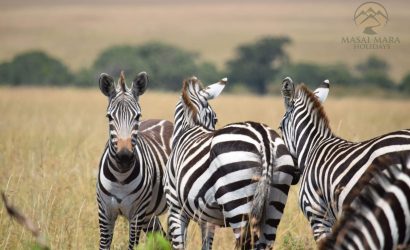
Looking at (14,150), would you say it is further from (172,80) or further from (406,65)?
(406,65)

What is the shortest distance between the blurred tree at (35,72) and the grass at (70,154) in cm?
1421

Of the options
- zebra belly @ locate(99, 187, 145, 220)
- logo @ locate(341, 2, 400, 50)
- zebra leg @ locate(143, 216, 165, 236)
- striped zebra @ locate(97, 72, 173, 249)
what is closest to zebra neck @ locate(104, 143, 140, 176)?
striped zebra @ locate(97, 72, 173, 249)

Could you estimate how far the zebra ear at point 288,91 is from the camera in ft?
24.5

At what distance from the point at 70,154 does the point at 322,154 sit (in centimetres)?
619

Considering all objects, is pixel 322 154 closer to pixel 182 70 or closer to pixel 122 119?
pixel 122 119

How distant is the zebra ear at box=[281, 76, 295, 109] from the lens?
7.46 metres

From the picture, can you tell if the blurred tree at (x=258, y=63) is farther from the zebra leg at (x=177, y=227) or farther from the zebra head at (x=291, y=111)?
the zebra leg at (x=177, y=227)

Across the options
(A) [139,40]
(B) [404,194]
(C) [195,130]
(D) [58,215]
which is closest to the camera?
(B) [404,194]

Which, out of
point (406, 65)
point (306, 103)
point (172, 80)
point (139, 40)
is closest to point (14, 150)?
point (306, 103)

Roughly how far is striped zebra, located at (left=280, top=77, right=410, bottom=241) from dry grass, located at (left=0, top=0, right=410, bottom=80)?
2150 inches

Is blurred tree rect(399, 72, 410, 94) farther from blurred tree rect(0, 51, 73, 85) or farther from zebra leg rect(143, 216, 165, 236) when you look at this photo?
zebra leg rect(143, 216, 165, 236)

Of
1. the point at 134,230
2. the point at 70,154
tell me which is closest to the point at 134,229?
the point at 134,230

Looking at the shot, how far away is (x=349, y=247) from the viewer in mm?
3916

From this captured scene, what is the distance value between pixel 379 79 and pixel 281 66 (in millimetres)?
6924
